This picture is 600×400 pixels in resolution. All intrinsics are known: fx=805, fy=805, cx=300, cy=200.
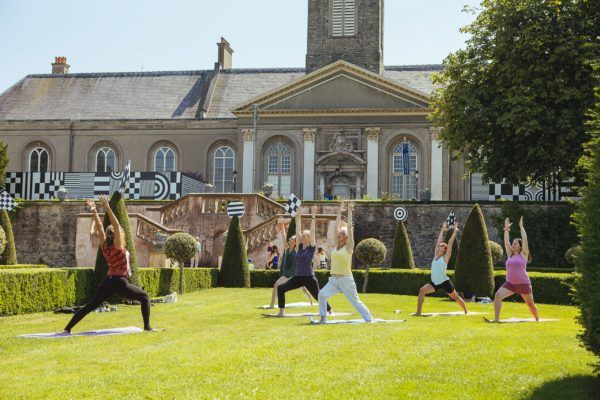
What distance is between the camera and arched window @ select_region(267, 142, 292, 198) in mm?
49594

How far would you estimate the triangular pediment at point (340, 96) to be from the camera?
4747 centimetres

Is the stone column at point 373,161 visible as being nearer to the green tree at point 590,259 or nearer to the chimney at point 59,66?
the chimney at point 59,66

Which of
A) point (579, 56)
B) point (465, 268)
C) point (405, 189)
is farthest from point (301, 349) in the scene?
point (405, 189)

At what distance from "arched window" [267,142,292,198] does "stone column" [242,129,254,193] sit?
1.12m

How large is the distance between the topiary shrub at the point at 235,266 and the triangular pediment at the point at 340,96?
2183 centimetres

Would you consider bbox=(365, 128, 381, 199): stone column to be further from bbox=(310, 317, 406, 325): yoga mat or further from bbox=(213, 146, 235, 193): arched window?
bbox=(310, 317, 406, 325): yoga mat

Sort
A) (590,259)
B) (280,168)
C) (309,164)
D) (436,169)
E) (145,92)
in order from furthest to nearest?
(145,92), (280,168), (309,164), (436,169), (590,259)

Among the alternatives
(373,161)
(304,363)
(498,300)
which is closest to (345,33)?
(373,161)

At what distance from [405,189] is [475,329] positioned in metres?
35.5

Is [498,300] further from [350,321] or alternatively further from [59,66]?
[59,66]

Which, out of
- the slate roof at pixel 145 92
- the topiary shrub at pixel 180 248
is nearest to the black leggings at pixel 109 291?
the topiary shrub at pixel 180 248

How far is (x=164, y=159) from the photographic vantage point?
52.3m

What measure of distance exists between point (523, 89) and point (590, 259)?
79.8ft

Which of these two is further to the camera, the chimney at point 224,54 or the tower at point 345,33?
the chimney at point 224,54
